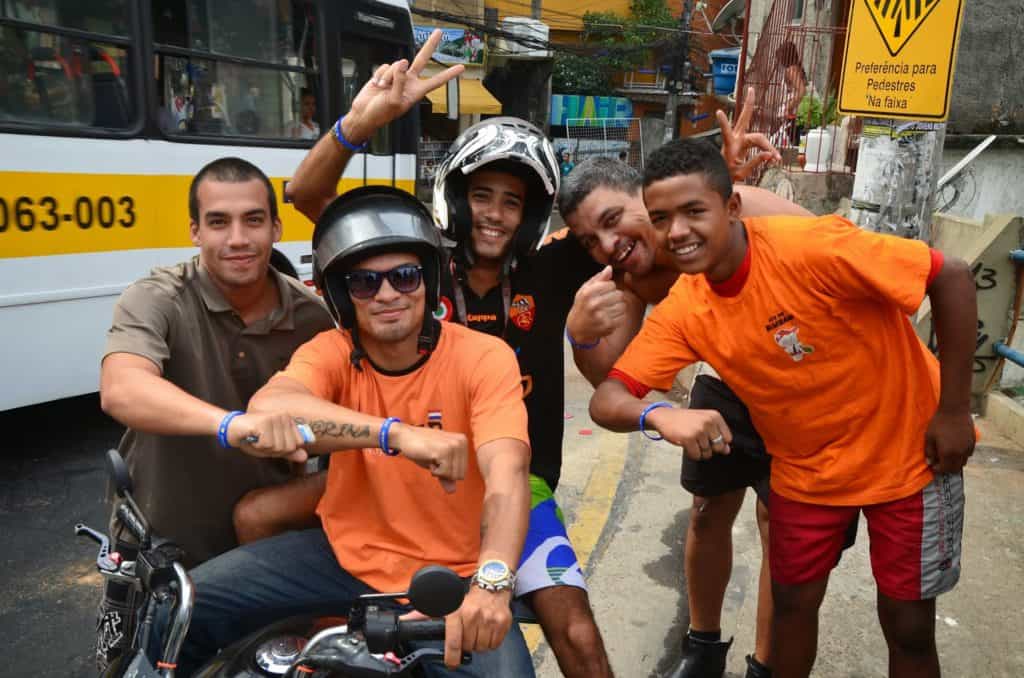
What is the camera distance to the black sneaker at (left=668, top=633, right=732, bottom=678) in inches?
119

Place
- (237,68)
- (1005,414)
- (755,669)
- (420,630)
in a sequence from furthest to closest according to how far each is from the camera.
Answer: (237,68) < (1005,414) < (755,669) < (420,630)

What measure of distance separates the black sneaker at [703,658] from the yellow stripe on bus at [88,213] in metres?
4.30

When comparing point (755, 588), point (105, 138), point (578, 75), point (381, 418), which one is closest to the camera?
point (381, 418)

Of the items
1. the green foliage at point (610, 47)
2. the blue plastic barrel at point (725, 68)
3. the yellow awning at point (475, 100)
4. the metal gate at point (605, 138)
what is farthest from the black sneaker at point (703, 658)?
the green foliage at point (610, 47)

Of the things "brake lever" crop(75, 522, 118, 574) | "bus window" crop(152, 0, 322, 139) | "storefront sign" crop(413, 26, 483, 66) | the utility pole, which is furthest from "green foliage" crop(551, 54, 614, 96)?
"brake lever" crop(75, 522, 118, 574)

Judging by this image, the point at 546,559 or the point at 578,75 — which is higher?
the point at 578,75

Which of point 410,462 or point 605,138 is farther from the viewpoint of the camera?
point 605,138

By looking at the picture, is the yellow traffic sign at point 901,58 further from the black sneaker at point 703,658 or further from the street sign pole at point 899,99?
the black sneaker at point 703,658

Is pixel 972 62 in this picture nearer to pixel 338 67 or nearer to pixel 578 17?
pixel 338 67

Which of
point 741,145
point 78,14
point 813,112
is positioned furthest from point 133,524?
point 813,112

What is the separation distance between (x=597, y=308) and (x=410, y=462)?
Result: 2.20ft

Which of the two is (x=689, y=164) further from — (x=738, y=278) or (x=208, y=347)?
(x=208, y=347)

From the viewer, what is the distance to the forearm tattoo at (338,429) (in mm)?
1850

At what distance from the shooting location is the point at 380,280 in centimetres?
214
